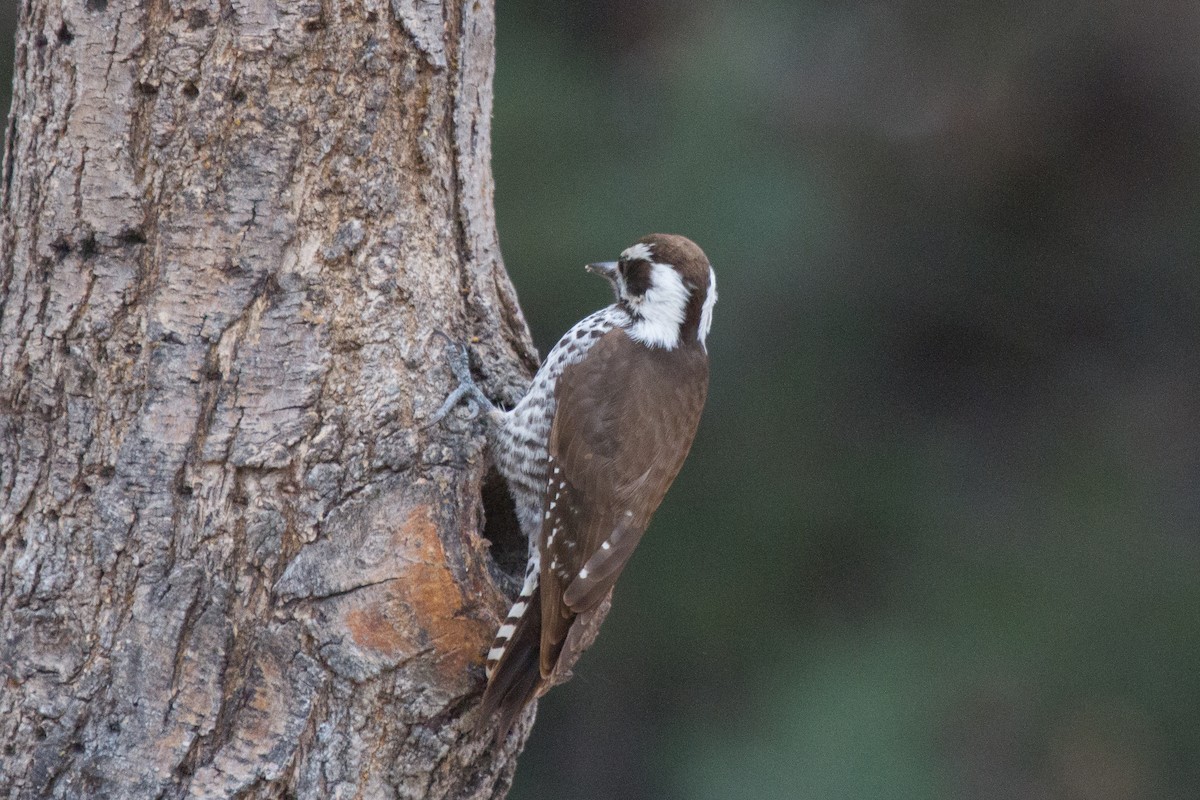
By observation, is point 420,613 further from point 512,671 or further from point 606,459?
point 606,459

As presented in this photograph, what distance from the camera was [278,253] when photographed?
88.0 inches

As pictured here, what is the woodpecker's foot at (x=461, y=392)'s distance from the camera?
2.36 metres

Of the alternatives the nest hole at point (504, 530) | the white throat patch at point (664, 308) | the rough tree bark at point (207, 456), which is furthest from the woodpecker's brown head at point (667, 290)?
the rough tree bark at point (207, 456)

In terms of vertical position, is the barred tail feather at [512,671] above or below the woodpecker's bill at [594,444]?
below

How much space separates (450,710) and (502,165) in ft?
6.63

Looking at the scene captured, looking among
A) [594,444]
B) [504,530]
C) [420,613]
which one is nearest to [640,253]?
[594,444]

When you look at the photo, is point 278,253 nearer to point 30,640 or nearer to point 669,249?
point 30,640

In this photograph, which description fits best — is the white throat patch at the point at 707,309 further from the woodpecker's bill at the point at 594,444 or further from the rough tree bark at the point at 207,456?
the rough tree bark at the point at 207,456

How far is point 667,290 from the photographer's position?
287 centimetres

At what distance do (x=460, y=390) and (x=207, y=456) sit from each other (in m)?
0.47

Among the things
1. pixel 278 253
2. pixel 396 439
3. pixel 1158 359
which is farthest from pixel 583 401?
pixel 1158 359

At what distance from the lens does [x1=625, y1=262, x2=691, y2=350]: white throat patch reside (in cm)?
286

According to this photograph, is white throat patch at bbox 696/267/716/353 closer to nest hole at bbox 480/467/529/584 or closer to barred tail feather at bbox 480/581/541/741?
nest hole at bbox 480/467/529/584

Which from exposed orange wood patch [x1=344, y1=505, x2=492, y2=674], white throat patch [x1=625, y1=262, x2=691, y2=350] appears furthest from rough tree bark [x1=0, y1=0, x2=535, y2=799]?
white throat patch [x1=625, y1=262, x2=691, y2=350]
